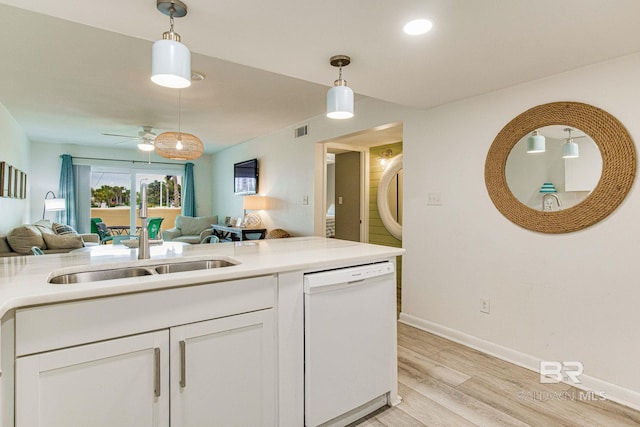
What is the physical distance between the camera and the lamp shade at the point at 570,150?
221 cm

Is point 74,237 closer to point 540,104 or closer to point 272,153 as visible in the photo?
point 272,153

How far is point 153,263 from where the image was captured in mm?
1654

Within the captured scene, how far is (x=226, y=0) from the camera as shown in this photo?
1.45m

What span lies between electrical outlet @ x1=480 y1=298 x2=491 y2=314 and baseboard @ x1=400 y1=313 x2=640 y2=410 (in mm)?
243

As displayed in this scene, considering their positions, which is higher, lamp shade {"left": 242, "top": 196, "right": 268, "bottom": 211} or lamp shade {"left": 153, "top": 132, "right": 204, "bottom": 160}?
lamp shade {"left": 153, "top": 132, "right": 204, "bottom": 160}

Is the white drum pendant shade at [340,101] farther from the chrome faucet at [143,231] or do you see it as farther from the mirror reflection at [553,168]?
the mirror reflection at [553,168]

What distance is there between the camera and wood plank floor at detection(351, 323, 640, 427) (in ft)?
6.00

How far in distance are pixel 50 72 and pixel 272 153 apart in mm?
2975

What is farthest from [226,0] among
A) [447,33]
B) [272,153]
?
[272,153]

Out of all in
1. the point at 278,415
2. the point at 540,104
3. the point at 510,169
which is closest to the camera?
the point at 278,415

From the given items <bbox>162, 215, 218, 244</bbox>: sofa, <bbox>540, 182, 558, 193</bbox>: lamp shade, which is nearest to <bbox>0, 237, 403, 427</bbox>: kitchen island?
<bbox>540, 182, 558, 193</bbox>: lamp shade

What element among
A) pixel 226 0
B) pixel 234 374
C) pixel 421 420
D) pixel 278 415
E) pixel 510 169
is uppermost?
pixel 226 0

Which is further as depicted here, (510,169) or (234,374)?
(510,169)

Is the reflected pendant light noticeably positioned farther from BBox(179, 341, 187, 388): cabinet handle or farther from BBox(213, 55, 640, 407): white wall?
BBox(179, 341, 187, 388): cabinet handle
